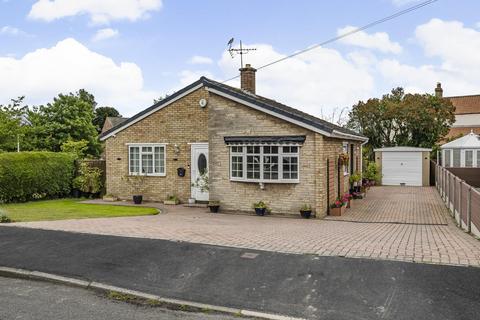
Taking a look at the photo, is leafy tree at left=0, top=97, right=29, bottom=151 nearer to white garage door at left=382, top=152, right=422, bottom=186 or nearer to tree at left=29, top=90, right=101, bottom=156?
tree at left=29, top=90, right=101, bottom=156

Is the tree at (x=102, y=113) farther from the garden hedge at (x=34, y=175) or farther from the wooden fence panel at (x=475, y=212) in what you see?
the wooden fence panel at (x=475, y=212)

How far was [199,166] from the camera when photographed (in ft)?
59.1

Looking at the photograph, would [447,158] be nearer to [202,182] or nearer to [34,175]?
[202,182]

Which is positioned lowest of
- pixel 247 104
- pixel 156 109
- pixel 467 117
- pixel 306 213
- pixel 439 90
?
pixel 306 213

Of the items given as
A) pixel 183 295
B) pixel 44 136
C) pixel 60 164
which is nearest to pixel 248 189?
pixel 183 295

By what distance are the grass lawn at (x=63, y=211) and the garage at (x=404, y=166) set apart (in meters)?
17.5

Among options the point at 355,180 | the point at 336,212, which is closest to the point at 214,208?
the point at 336,212

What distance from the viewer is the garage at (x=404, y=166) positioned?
2800 centimetres

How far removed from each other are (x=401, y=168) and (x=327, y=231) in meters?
18.9

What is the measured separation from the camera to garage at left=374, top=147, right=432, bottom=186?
28.0 meters

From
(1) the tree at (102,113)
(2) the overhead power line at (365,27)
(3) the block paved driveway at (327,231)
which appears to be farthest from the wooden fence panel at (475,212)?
(1) the tree at (102,113)

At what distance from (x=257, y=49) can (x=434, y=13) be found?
8114mm

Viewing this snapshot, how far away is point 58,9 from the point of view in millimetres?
14297

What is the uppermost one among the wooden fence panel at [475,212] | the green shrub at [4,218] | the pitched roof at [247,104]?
the pitched roof at [247,104]
